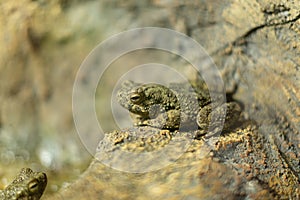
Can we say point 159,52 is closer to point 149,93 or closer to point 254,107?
point 149,93

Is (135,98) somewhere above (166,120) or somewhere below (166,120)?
above

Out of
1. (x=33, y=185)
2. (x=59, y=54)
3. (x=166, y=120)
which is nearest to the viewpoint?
(x=33, y=185)

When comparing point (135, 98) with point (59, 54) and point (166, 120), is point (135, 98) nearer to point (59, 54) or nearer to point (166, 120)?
point (166, 120)

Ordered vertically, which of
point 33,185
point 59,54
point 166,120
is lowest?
point 33,185

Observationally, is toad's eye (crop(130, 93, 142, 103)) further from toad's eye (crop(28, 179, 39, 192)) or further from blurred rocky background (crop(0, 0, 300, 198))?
toad's eye (crop(28, 179, 39, 192))

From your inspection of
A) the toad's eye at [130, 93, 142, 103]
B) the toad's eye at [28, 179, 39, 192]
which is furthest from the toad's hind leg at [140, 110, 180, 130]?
the toad's eye at [28, 179, 39, 192]

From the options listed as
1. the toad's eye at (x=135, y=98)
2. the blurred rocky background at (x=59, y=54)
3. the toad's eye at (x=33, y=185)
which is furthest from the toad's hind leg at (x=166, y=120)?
the toad's eye at (x=33, y=185)

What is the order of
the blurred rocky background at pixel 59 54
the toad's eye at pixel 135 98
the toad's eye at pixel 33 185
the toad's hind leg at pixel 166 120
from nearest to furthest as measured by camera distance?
1. the toad's eye at pixel 33 185
2. the toad's hind leg at pixel 166 120
3. the toad's eye at pixel 135 98
4. the blurred rocky background at pixel 59 54

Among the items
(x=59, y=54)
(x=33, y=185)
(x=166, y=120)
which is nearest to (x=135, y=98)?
(x=166, y=120)

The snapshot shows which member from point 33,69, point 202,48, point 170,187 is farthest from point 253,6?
point 33,69

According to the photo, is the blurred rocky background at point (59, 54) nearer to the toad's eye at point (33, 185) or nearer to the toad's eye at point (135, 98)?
the toad's eye at point (33, 185)

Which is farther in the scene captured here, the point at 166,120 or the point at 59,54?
the point at 59,54
